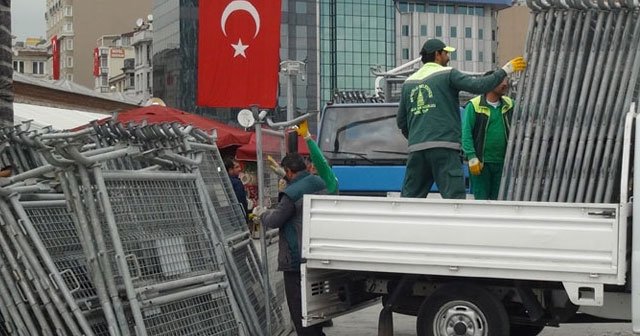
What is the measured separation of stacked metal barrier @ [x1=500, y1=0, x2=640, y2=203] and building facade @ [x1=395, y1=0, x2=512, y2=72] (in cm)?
9363

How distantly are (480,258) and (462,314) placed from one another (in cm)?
62

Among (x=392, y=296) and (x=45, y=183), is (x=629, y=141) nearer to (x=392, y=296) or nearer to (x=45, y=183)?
(x=392, y=296)

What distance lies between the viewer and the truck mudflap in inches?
296

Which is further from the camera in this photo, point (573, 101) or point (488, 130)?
point (488, 130)

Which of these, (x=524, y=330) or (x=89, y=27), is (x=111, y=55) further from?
(x=524, y=330)

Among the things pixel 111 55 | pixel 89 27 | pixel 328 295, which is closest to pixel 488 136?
pixel 328 295

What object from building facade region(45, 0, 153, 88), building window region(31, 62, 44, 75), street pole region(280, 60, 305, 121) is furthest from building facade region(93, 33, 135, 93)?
street pole region(280, 60, 305, 121)

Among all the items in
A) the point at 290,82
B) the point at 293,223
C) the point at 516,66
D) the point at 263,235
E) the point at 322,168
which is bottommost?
the point at 263,235

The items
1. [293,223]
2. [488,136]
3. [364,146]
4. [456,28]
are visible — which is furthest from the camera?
[456,28]

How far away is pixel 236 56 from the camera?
8641 mm

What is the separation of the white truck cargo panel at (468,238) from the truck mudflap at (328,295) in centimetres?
21

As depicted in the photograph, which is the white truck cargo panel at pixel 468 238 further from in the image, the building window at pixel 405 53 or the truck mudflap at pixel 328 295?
the building window at pixel 405 53

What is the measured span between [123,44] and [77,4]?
840 centimetres

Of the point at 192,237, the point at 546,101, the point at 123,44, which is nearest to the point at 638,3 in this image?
the point at 546,101
